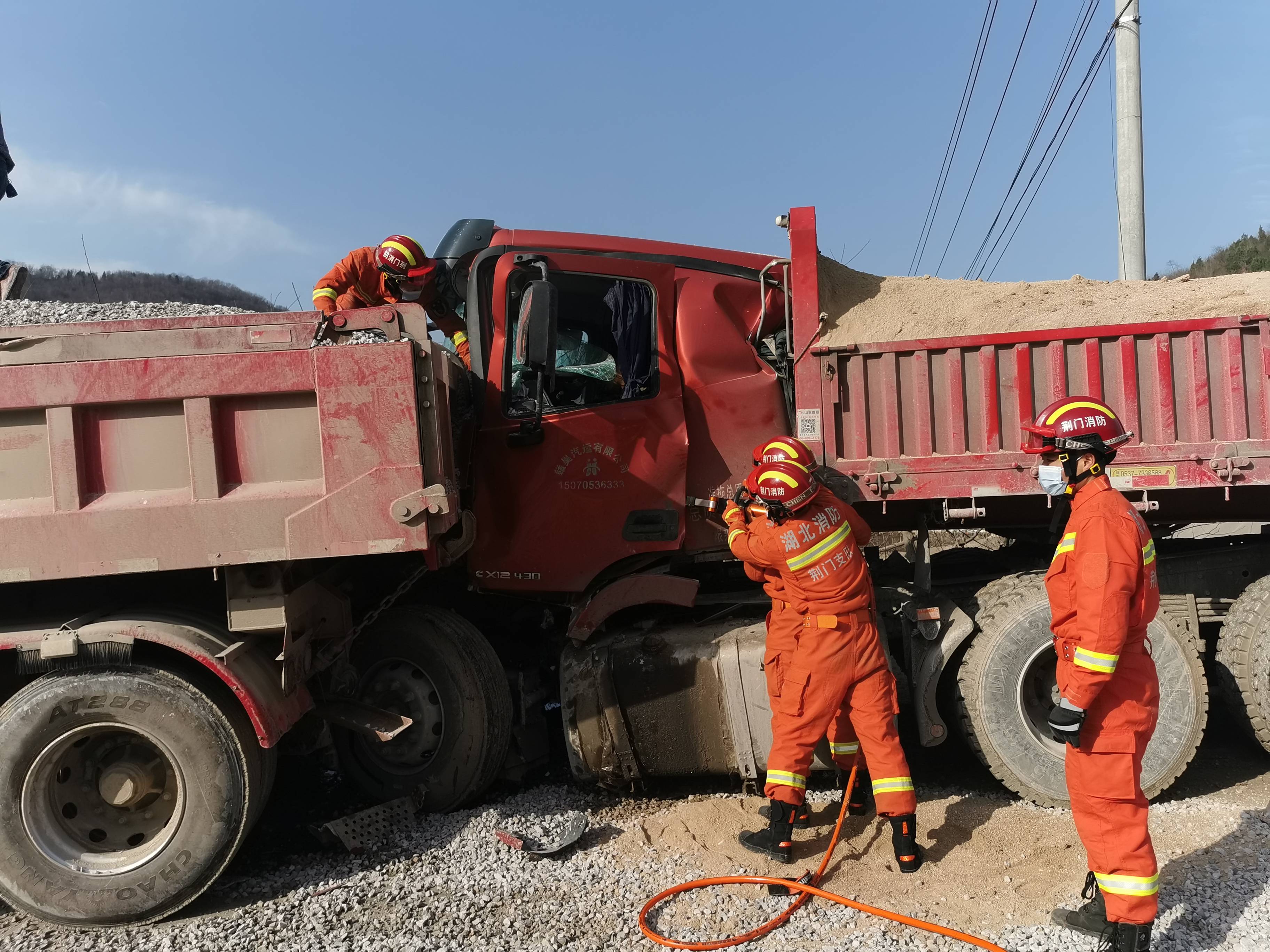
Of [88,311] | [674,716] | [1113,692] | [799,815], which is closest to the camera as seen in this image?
[1113,692]

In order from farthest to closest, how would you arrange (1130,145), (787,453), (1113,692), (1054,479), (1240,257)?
(1240,257), (1130,145), (787,453), (1054,479), (1113,692)

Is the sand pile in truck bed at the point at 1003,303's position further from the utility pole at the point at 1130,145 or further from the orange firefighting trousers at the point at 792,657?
the utility pole at the point at 1130,145

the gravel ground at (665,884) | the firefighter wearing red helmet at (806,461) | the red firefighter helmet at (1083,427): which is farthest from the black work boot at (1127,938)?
the firefighter wearing red helmet at (806,461)

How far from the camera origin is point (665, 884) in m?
3.44

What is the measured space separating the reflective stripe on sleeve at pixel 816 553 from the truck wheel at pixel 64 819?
2.38 metres

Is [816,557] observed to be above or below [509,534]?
below

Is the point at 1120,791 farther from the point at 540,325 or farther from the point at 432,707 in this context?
the point at 432,707

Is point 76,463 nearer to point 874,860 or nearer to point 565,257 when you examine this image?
point 565,257

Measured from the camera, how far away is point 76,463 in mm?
3186

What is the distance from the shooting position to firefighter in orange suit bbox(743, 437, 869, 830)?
12.4ft

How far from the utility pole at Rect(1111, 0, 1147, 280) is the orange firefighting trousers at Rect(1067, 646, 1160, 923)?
749 centimetres

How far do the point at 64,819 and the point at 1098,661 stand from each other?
3926 millimetres

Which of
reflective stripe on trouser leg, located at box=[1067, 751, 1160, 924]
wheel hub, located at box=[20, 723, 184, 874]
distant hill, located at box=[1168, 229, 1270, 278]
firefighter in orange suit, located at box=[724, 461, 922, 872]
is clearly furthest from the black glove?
distant hill, located at box=[1168, 229, 1270, 278]

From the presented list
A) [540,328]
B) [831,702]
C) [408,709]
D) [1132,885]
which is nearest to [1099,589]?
[1132,885]
